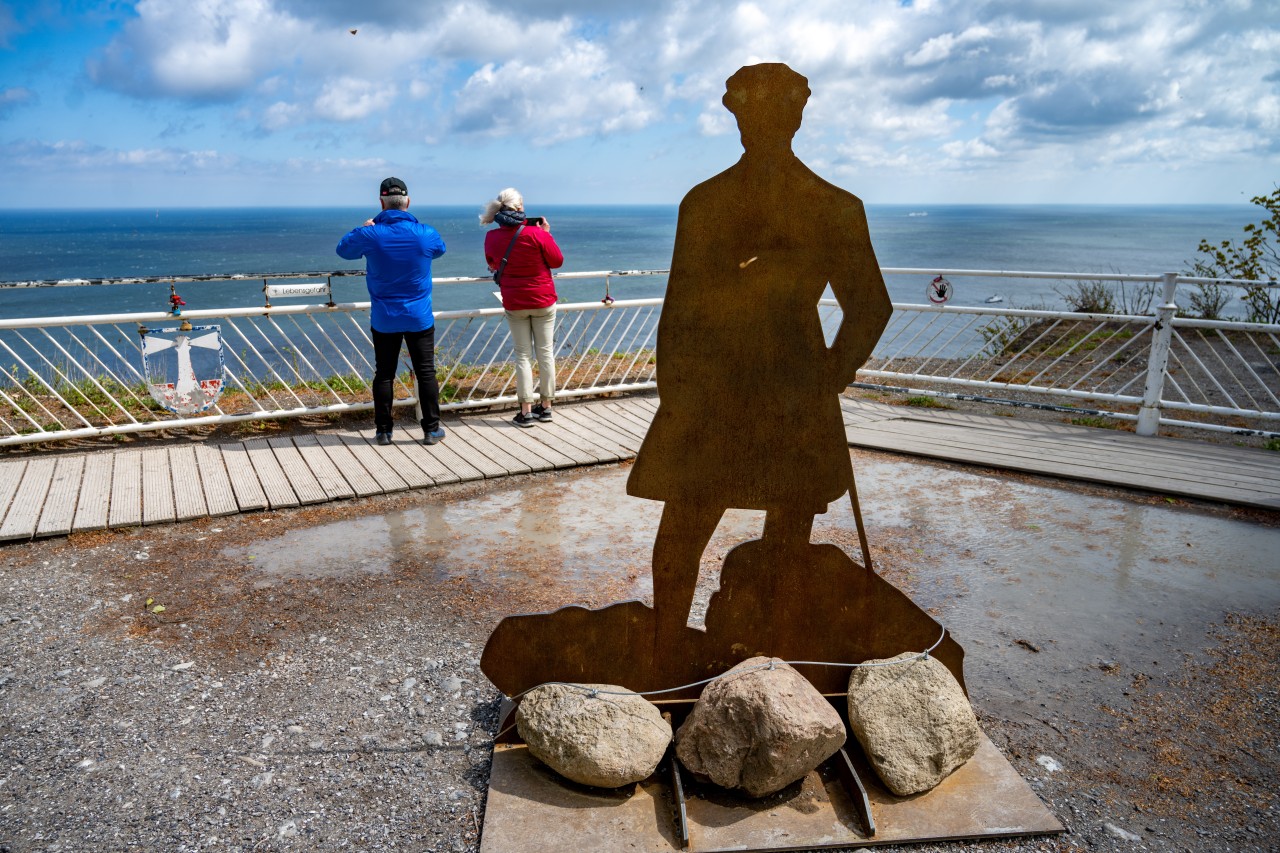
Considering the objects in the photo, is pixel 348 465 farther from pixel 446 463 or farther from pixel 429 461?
pixel 446 463

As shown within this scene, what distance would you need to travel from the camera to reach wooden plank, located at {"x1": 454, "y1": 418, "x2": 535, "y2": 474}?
632cm

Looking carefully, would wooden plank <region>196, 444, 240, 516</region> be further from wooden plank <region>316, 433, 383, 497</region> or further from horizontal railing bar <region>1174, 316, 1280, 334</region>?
horizontal railing bar <region>1174, 316, 1280, 334</region>

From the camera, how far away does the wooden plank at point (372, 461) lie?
19.5 feet

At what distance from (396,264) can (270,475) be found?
1.78 meters

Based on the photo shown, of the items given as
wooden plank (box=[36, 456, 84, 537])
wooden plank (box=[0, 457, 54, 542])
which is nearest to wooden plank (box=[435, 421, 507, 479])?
wooden plank (box=[36, 456, 84, 537])

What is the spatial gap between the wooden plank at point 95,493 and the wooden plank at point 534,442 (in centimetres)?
277

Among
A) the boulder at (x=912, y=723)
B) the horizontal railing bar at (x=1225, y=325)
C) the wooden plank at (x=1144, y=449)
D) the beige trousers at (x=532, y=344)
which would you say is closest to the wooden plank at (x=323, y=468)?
the beige trousers at (x=532, y=344)

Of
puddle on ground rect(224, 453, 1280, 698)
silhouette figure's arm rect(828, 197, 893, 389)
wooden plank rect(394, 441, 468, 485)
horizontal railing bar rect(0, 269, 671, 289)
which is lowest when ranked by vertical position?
puddle on ground rect(224, 453, 1280, 698)

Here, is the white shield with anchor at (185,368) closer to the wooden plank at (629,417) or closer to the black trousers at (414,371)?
the black trousers at (414,371)

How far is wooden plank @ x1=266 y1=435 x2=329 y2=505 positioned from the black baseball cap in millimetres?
2092

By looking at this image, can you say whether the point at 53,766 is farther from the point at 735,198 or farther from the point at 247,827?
the point at 735,198

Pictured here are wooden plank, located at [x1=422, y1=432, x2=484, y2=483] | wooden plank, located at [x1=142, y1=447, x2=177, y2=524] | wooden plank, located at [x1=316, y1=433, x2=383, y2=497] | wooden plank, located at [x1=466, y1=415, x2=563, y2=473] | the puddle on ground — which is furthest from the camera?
wooden plank, located at [x1=466, y1=415, x2=563, y2=473]

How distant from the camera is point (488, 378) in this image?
373 inches

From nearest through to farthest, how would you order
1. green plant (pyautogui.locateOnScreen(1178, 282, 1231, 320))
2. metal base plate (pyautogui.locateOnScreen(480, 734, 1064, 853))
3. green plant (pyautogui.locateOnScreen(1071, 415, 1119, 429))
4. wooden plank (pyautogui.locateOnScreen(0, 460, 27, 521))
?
metal base plate (pyautogui.locateOnScreen(480, 734, 1064, 853)), wooden plank (pyautogui.locateOnScreen(0, 460, 27, 521)), green plant (pyautogui.locateOnScreen(1071, 415, 1119, 429)), green plant (pyautogui.locateOnScreen(1178, 282, 1231, 320))
